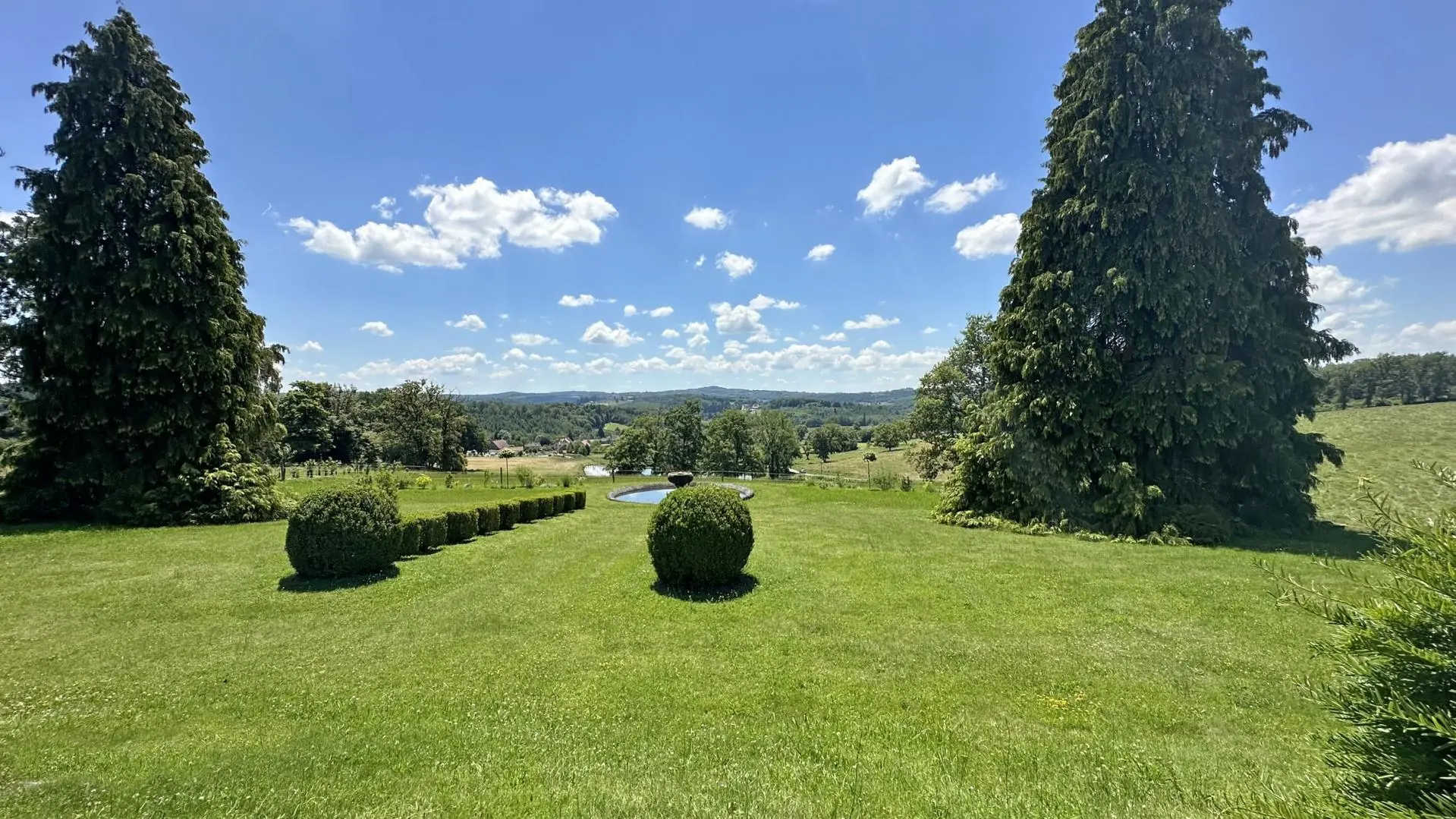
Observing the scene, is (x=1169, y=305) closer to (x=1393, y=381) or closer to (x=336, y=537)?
(x=336, y=537)

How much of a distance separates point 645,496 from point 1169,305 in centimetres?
1832

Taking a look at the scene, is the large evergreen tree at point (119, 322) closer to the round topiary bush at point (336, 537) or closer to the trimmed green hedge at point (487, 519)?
the trimmed green hedge at point (487, 519)

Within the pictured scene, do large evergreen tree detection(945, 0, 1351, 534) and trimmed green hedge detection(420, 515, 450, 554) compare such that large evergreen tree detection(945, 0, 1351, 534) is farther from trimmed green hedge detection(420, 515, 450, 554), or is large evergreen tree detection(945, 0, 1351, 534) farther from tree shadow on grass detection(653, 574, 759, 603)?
trimmed green hedge detection(420, 515, 450, 554)

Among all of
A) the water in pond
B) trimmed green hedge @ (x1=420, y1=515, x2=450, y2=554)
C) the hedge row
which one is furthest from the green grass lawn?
the water in pond

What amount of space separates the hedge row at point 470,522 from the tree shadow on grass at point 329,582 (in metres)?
0.81

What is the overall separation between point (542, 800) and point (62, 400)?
19410 millimetres

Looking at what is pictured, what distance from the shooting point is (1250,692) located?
5.52 m

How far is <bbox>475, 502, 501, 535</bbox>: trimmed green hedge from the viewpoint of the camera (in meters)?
14.2

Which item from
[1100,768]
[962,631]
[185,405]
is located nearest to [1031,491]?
[962,631]

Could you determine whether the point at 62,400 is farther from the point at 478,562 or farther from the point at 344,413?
the point at 344,413

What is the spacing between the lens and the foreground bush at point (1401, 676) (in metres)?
1.99

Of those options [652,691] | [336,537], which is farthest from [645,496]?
[652,691]

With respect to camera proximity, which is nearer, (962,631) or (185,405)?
(962,631)

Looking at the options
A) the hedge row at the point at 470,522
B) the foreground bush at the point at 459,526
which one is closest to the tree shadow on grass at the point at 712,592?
the hedge row at the point at 470,522
